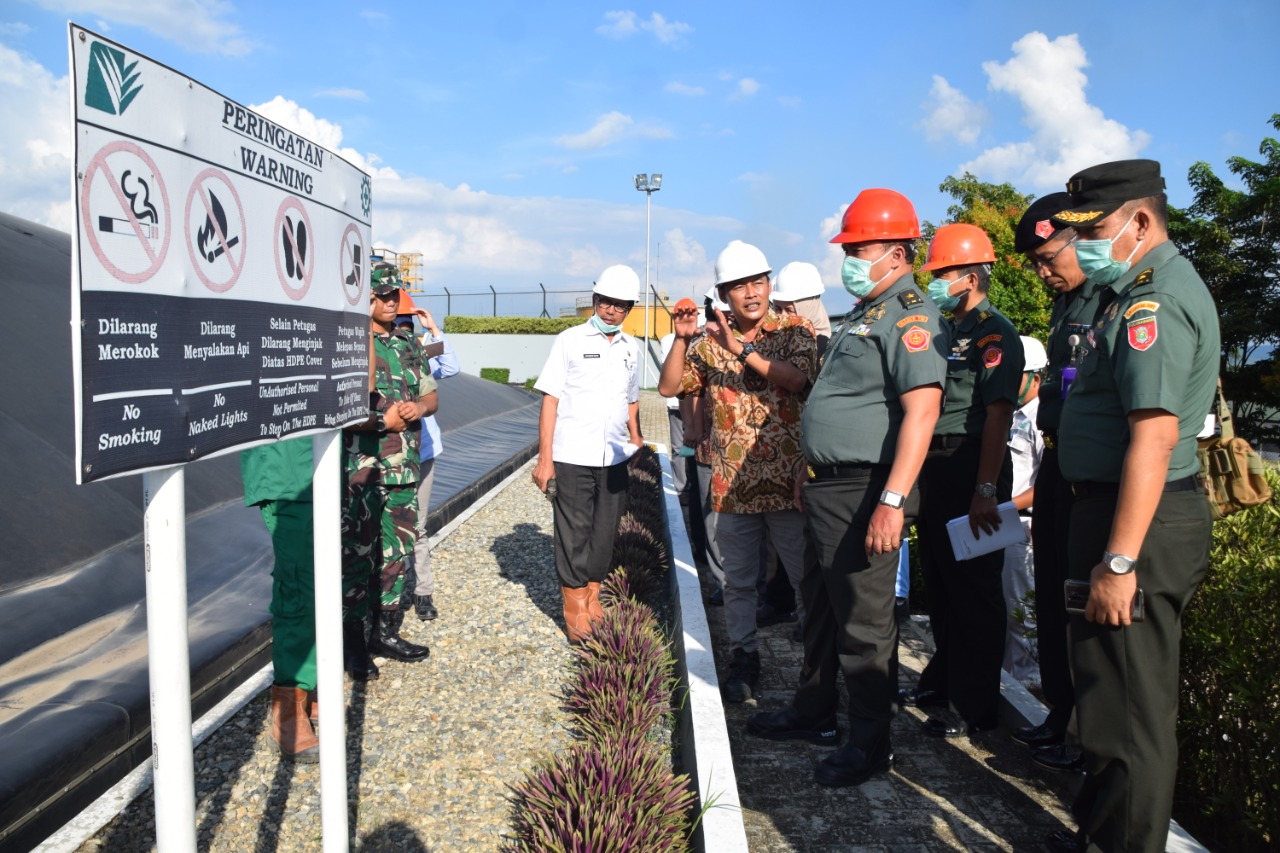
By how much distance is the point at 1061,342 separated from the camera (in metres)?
3.54

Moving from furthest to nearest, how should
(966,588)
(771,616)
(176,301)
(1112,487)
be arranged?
(771,616) < (966,588) < (1112,487) < (176,301)

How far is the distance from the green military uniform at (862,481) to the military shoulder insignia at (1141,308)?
0.86 m

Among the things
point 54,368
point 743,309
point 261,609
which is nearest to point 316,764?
point 261,609

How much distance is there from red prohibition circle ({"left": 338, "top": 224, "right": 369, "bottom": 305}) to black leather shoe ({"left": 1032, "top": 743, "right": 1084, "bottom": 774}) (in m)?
3.01

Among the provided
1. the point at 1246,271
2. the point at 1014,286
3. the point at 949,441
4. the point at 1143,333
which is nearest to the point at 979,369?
the point at 949,441

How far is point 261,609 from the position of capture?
15.6 feet

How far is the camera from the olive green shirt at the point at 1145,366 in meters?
2.45

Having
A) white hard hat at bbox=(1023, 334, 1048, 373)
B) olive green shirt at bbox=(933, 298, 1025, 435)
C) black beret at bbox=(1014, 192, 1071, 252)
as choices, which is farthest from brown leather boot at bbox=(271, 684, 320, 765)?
white hard hat at bbox=(1023, 334, 1048, 373)

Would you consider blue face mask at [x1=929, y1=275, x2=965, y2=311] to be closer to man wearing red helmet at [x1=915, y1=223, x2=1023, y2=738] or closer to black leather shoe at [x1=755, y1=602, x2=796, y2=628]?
man wearing red helmet at [x1=915, y1=223, x2=1023, y2=738]

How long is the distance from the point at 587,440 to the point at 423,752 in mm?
1870

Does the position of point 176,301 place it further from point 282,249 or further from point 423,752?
point 423,752

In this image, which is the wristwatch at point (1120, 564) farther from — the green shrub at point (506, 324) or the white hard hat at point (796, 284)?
the green shrub at point (506, 324)

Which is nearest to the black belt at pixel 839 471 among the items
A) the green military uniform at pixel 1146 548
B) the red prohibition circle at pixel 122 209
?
the green military uniform at pixel 1146 548

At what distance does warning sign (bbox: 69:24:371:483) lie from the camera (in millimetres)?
1575
